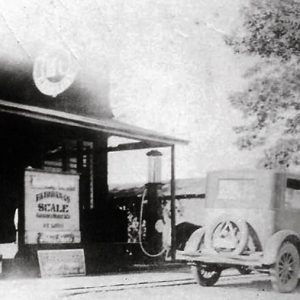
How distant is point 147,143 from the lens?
11.7 meters

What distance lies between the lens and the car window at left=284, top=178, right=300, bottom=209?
28.4ft

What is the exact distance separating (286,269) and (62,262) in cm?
326

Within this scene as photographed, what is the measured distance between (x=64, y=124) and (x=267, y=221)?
333 cm

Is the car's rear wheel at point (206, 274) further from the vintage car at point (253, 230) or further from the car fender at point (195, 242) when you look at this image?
the car fender at point (195, 242)

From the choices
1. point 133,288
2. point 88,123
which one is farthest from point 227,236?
point 88,123

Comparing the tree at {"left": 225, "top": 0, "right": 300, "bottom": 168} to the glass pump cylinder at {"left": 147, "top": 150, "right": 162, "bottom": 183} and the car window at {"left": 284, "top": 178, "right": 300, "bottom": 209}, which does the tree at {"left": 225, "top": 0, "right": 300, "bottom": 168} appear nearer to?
the glass pump cylinder at {"left": 147, "top": 150, "right": 162, "bottom": 183}

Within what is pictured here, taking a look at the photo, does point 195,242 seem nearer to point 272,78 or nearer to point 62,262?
point 62,262

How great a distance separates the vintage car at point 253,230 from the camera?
7.99 m

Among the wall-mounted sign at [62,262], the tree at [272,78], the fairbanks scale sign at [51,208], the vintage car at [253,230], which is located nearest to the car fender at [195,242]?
the vintage car at [253,230]

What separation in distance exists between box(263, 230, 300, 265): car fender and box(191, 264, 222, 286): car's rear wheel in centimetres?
108

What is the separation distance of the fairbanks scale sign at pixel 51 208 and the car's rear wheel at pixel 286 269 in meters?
3.45

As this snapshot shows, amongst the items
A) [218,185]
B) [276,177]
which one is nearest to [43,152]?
[218,185]

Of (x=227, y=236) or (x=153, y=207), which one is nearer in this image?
(x=227, y=236)

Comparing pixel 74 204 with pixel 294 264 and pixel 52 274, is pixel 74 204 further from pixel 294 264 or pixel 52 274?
pixel 294 264
